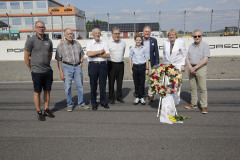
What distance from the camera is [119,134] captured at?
12.9 ft

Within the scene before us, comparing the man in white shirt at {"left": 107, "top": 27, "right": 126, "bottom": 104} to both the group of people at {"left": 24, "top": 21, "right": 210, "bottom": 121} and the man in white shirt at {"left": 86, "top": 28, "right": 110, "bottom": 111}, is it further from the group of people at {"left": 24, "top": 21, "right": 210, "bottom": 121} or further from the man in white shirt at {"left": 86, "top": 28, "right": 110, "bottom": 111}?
the man in white shirt at {"left": 86, "top": 28, "right": 110, "bottom": 111}

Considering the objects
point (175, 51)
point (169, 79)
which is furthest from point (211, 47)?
point (169, 79)

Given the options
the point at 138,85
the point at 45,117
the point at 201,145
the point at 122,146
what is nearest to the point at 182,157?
the point at 201,145

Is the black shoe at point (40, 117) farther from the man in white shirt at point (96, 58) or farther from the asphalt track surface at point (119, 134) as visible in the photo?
the man in white shirt at point (96, 58)

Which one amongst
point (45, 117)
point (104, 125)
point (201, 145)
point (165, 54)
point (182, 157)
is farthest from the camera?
point (165, 54)

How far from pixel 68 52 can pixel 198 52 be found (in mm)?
3287

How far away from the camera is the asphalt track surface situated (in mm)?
3217

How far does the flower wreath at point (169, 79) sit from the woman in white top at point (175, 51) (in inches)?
21.5

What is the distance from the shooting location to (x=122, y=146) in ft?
11.3

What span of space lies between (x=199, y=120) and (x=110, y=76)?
9.08 ft

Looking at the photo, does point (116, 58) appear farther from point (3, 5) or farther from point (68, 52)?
point (3, 5)

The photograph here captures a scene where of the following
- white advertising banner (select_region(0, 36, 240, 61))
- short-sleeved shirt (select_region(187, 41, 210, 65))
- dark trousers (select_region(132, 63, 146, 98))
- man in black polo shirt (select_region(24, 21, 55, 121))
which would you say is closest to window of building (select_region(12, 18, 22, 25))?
white advertising banner (select_region(0, 36, 240, 61))

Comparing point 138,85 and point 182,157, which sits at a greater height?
point 138,85

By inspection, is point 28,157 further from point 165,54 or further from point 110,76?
point 165,54
